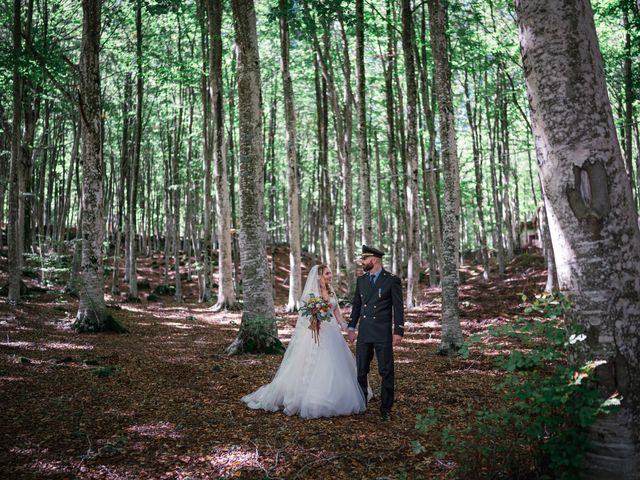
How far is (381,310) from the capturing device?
573 centimetres

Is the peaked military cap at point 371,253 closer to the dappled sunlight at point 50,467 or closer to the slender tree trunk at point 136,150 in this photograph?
the dappled sunlight at point 50,467

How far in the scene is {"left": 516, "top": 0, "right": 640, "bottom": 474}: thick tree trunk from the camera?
9.67 ft

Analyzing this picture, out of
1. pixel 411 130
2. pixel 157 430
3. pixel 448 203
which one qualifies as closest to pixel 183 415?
pixel 157 430

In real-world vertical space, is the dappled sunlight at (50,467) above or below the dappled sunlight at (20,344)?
below

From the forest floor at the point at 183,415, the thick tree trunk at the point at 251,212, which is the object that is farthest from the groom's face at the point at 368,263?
the thick tree trunk at the point at 251,212

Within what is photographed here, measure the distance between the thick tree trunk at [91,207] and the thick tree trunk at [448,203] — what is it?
8.20 metres

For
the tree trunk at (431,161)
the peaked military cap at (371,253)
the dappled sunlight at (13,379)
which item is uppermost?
the tree trunk at (431,161)

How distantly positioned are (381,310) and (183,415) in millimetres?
2744

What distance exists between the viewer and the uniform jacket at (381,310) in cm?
560

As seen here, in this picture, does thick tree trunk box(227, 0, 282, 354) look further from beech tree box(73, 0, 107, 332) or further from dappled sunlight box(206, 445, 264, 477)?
dappled sunlight box(206, 445, 264, 477)

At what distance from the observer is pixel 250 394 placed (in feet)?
20.9

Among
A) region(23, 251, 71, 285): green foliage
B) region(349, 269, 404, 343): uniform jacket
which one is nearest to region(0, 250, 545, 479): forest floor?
region(349, 269, 404, 343): uniform jacket

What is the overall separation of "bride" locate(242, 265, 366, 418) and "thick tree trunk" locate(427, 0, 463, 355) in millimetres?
3882

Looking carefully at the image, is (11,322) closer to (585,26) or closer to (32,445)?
(32,445)
